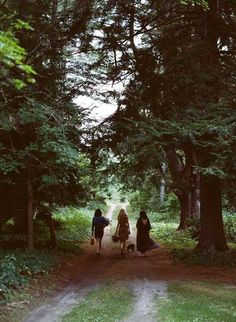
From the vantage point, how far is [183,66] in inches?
633

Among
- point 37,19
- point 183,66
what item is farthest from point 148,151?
point 37,19

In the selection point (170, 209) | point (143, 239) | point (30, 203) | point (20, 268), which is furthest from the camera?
point (170, 209)

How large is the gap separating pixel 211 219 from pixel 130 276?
16.8ft

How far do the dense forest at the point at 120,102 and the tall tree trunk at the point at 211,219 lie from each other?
4 cm

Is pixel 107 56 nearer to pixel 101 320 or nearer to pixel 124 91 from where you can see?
pixel 124 91

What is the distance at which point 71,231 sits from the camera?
27219 millimetres

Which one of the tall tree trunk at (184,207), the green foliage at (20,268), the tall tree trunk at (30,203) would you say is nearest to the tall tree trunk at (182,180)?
the tall tree trunk at (184,207)

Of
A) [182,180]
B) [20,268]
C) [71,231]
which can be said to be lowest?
[20,268]

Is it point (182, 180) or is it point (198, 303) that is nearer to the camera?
point (198, 303)

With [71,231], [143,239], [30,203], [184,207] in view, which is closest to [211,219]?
[143,239]

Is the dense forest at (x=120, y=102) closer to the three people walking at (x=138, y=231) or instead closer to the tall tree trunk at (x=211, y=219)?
the tall tree trunk at (x=211, y=219)

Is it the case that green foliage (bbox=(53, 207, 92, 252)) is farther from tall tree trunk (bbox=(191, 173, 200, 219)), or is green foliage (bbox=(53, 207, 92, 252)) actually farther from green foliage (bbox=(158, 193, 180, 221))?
green foliage (bbox=(158, 193, 180, 221))

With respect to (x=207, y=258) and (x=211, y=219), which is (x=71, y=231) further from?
(x=207, y=258)

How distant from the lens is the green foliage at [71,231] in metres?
21.4
